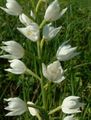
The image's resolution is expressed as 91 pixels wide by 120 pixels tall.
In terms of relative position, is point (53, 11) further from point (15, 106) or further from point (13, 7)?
point (15, 106)

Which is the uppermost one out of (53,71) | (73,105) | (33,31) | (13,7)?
(13,7)

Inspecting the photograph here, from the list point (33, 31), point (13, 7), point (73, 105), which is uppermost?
point (13, 7)

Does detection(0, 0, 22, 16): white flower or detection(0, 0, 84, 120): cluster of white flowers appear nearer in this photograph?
detection(0, 0, 84, 120): cluster of white flowers

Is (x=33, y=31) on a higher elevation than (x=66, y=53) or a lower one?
higher

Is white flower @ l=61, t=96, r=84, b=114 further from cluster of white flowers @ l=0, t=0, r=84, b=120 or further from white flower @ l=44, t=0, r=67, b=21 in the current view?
white flower @ l=44, t=0, r=67, b=21

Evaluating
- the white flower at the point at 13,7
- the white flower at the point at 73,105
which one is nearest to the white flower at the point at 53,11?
the white flower at the point at 13,7

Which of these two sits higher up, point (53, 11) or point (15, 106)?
point (53, 11)

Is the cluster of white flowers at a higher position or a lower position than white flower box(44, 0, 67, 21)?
lower

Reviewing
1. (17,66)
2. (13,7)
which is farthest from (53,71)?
(13,7)

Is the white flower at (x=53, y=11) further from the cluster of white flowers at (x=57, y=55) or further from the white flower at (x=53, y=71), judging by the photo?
the white flower at (x=53, y=71)

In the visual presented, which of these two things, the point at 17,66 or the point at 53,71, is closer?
the point at 53,71

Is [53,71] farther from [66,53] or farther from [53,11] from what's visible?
[53,11]

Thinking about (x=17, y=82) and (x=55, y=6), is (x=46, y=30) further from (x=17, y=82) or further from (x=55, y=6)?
(x=17, y=82)

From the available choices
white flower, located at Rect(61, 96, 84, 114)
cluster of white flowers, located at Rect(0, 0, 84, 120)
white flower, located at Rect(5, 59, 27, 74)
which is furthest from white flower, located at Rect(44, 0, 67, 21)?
white flower, located at Rect(61, 96, 84, 114)
